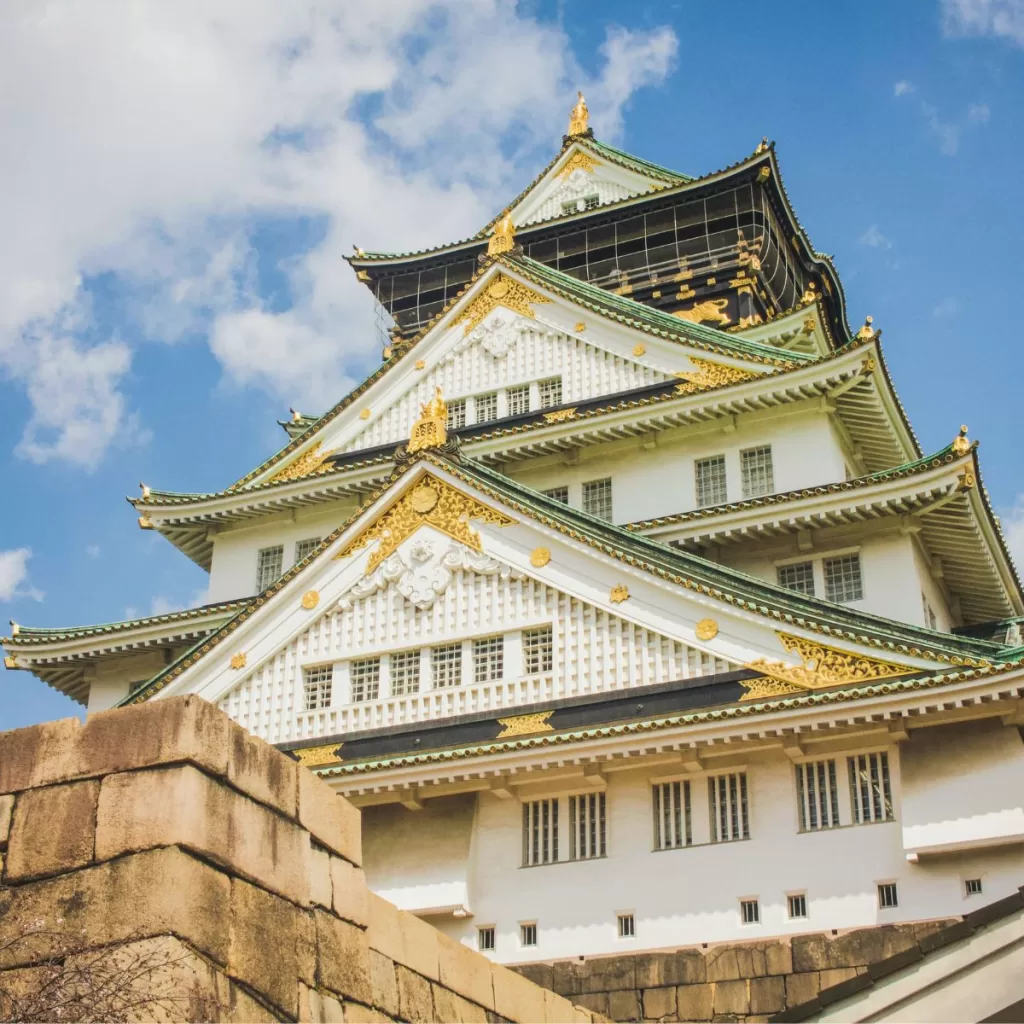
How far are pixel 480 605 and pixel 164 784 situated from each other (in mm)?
14130

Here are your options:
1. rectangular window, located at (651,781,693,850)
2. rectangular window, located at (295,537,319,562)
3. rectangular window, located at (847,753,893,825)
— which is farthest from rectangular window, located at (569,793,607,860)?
rectangular window, located at (295,537,319,562)

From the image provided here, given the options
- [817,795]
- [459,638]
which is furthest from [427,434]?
[817,795]

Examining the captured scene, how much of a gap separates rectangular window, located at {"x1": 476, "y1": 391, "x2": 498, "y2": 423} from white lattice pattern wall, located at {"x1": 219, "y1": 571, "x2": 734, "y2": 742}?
26.5 ft

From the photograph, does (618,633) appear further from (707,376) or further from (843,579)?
(707,376)

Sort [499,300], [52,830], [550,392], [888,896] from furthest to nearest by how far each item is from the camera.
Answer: [499,300], [550,392], [888,896], [52,830]

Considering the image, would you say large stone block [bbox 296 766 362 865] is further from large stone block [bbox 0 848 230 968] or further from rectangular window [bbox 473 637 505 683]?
rectangular window [bbox 473 637 505 683]

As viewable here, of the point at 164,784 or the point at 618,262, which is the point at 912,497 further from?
the point at 164,784

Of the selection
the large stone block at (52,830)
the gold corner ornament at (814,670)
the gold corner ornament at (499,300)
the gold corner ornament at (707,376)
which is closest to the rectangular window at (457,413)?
the gold corner ornament at (499,300)

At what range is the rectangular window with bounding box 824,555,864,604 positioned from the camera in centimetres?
2512

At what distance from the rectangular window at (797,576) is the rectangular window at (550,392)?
22.6ft

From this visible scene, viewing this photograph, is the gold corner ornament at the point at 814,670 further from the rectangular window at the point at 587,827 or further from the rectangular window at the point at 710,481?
the rectangular window at the point at 710,481

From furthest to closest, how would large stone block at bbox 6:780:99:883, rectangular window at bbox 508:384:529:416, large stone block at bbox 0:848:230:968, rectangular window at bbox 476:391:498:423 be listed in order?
rectangular window at bbox 476:391:498:423
rectangular window at bbox 508:384:529:416
large stone block at bbox 6:780:99:883
large stone block at bbox 0:848:230:968

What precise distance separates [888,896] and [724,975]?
2.38m

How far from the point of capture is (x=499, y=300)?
32.3 m
